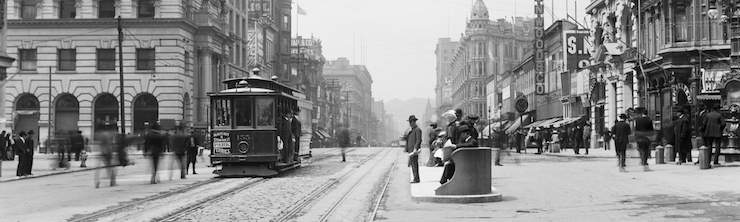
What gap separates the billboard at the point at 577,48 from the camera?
57.4 metres

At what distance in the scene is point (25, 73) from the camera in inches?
2216

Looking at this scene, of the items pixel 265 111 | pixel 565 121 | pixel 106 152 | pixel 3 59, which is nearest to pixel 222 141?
pixel 265 111

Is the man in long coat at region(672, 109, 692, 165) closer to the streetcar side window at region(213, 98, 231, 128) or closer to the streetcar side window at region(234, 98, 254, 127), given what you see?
the streetcar side window at region(234, 98, 254, 127)

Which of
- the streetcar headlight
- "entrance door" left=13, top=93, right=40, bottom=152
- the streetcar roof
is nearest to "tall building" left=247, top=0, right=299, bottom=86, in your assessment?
"entrance door" left=13, top=93, right=40, bottom=152

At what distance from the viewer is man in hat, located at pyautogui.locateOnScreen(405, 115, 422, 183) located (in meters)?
19.5

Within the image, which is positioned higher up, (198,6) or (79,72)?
(198,6)

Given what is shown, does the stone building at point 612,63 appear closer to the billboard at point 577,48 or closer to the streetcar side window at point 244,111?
the billboard at point 577,48

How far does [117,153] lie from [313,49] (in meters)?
127

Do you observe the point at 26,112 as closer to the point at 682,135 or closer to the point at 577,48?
the point at 577,48

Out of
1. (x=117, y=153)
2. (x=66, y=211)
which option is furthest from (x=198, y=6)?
(x=66, y=211)

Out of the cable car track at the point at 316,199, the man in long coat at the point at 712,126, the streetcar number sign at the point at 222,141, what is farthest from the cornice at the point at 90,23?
the man in long coat at the point at 712,126

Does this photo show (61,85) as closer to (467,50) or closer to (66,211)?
(66,211)

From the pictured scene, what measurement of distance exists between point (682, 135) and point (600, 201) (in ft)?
36.8

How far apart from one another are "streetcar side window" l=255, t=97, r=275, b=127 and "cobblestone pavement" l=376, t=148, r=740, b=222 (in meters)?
4.89
